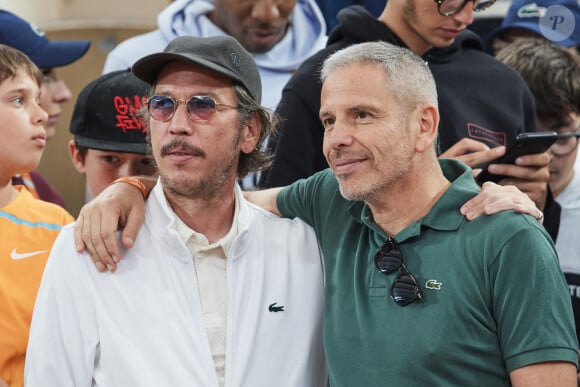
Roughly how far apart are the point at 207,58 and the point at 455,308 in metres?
1.04

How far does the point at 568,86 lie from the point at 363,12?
2.99 feet

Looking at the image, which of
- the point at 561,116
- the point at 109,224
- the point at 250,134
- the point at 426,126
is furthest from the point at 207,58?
the point at 561,116

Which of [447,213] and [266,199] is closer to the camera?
[447,213]

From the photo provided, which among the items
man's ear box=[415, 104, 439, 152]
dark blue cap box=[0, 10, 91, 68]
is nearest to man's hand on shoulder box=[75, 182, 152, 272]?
man's ear box=[415, 104, 439, 152]

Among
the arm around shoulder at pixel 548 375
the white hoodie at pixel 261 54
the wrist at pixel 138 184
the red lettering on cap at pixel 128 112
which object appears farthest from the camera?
the white hoodie at pixel 261 54

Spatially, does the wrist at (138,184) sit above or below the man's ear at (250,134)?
below

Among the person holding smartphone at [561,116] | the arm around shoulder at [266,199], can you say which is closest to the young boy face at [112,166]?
the arm around shoulder at [266,199]

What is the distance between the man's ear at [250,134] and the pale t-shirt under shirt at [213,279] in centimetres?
27

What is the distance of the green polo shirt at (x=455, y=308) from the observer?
2.40m

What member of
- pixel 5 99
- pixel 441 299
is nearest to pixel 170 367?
pixel 441 299

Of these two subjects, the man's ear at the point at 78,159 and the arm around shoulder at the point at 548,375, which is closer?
the arm around shoulder at the point at 548,375

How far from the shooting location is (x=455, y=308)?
8.16 feet

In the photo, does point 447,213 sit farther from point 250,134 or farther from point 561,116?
point 561,116

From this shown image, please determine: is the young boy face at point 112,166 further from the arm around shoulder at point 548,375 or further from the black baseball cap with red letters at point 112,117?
the arm around shoulder at point 548,375
